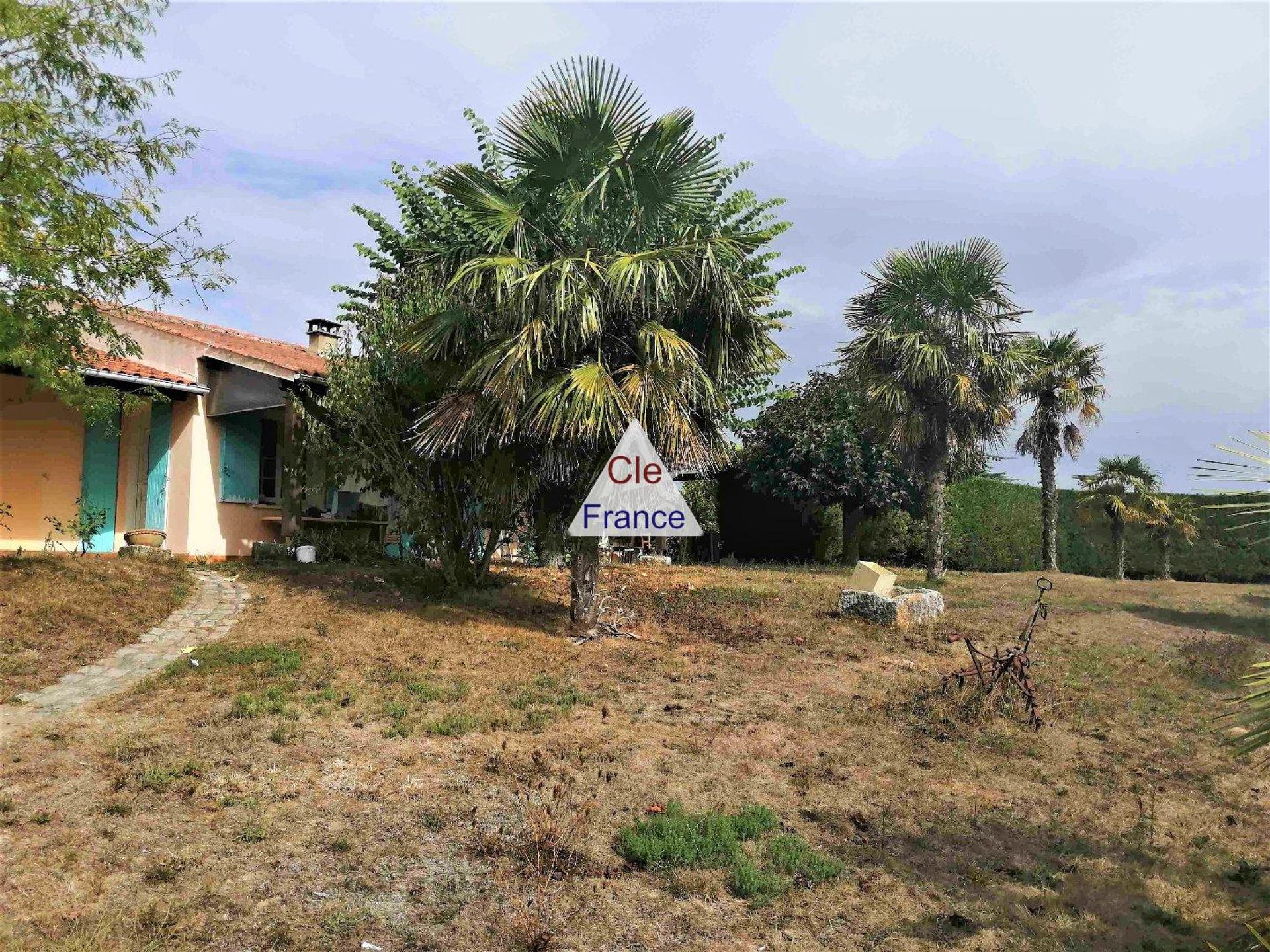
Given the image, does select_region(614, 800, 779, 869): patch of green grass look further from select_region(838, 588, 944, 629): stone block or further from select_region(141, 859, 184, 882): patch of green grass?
select_region(838, 588, 944, 629): stone block

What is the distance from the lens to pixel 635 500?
7.34 meters

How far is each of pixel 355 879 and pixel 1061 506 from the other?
998 inches

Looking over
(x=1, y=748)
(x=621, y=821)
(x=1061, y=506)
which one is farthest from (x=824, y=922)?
(x=1061, y=506)

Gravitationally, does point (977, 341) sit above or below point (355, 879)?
above

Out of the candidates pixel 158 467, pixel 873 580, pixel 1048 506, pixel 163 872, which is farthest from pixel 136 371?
pixel 1048 506

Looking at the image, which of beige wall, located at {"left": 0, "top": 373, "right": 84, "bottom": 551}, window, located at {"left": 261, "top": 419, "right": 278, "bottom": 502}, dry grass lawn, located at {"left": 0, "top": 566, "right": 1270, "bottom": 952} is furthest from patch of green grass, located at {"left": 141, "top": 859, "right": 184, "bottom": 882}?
window, located at {"left": 261, "top": 419, "right": 278, "bottom": 502}

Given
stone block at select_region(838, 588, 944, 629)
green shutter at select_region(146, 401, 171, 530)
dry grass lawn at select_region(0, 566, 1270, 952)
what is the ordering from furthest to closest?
green shutter at select_region(146, 401, 171, 530) → stone block at select_region(838, 588, 944, 629) → dry grass lawn at select_region(0, 566, 1270, 952)

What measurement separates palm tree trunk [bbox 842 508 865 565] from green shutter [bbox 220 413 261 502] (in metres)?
14.5

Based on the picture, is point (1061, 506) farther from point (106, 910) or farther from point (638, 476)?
point (106, 910)

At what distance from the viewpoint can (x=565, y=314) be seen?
28.9ft

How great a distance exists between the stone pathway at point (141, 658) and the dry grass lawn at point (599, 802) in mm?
333

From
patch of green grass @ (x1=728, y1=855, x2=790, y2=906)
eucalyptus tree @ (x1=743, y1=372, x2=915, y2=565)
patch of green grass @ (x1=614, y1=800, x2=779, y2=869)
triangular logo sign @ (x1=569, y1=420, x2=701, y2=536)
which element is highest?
eucalyptus tree @ (x1=743, y1=372, x2=915, y2=565)

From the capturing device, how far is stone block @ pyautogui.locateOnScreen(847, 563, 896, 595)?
11641 mm

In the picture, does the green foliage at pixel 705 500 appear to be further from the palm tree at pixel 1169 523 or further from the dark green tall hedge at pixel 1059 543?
the palm tree at pixel 1169 523
